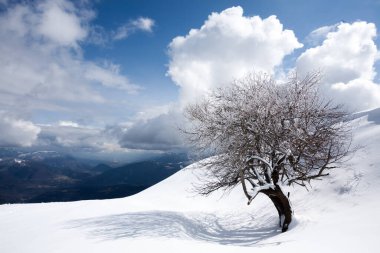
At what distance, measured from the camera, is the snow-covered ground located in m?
11.4

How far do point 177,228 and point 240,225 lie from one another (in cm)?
700

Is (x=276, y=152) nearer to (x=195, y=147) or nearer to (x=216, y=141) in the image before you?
(x=216, y=141)

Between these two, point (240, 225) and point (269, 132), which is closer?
point (269, 132)

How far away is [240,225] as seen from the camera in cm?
2205

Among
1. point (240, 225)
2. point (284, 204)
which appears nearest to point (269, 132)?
point (284, 204)

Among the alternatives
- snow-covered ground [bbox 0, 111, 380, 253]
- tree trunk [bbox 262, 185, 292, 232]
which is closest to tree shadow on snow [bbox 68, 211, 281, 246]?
snow-covered ground [bbox 0, 111, 380, 253]

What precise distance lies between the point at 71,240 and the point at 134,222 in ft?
17.2

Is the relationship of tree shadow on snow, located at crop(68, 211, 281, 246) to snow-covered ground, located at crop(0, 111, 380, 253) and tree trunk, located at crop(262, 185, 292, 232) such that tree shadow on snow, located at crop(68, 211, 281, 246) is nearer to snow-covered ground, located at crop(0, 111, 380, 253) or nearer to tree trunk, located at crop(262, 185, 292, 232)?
snow-covered ground, located at crop(0, 111, 380, 253)

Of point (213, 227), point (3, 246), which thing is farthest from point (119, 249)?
point (213, 227)

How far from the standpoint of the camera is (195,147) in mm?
19969

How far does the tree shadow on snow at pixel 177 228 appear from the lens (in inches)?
579

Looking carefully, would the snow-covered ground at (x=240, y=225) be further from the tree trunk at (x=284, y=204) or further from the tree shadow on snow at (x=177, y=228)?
the tree trunk at (x=284, y=204)

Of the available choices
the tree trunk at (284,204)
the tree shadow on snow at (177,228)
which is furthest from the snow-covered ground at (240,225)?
the tree trunk at (284,204)

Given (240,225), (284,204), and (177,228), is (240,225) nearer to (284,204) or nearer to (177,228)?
(284,204)
